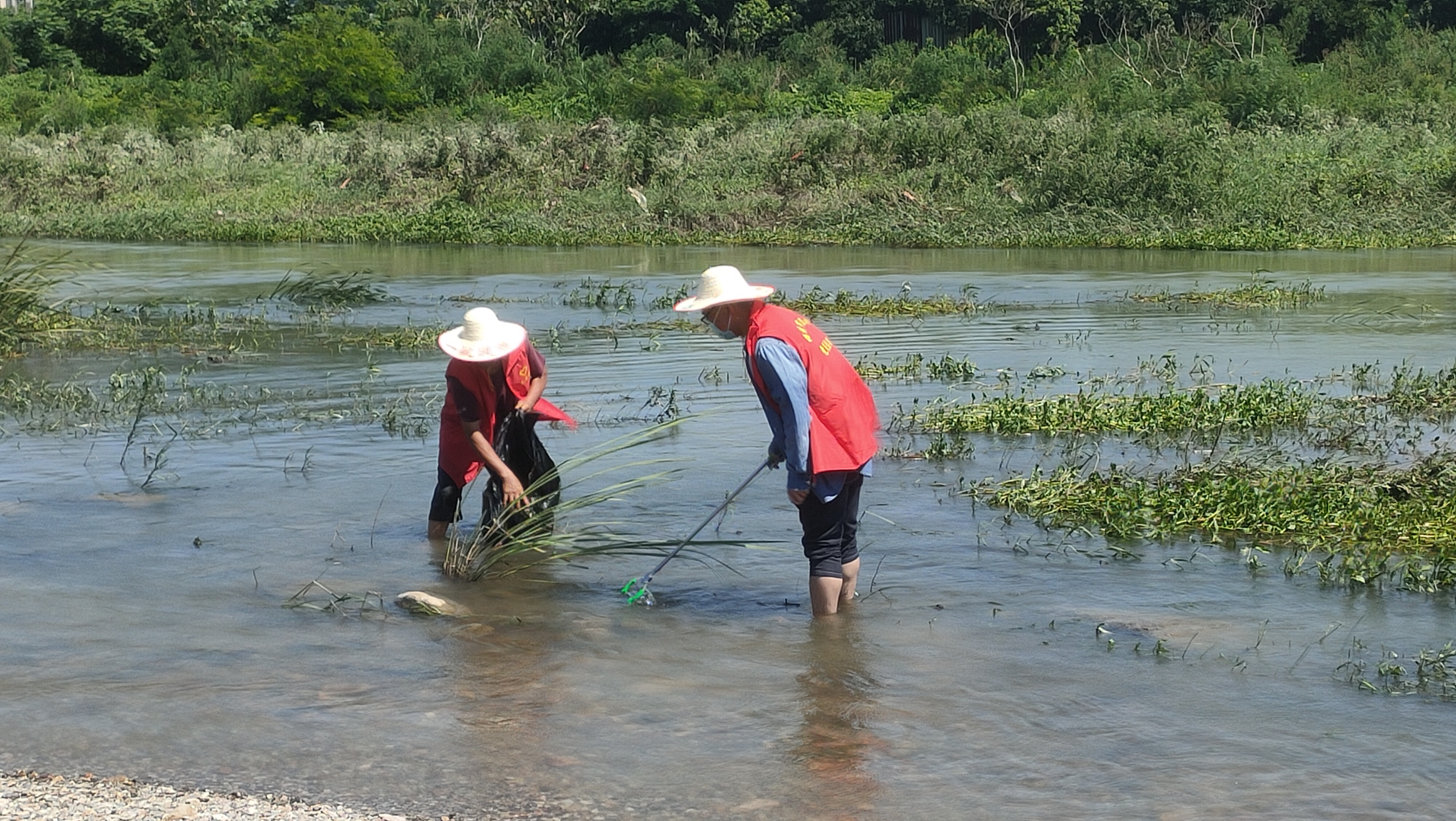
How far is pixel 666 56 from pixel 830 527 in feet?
147

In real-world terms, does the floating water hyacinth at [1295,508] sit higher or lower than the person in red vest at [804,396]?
lower

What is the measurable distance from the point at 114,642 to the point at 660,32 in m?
50.1

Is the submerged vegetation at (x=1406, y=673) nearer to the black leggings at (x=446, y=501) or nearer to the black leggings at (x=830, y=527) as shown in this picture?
the black leggings at (x=830, y=527)

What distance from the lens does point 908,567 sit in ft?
22.7

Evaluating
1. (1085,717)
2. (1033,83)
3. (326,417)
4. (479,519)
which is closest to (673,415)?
(326,417)

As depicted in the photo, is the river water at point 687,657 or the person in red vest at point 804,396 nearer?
the river water at point 687,657

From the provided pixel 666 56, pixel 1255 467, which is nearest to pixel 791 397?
pixel 1255 467

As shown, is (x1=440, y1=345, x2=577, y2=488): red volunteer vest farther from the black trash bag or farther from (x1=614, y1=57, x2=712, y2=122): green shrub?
(x1=614, y1=57, x2=712, y2=122): green shrub

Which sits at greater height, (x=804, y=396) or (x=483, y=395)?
(x=804, y=396)

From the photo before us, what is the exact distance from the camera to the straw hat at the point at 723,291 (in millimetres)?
5523

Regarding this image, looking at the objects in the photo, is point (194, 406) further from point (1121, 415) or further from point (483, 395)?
point (1121, 415)

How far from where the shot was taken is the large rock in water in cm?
631

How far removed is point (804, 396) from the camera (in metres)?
5.57

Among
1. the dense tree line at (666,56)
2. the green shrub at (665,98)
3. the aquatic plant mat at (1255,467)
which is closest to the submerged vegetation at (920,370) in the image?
the aquatic plant mat at (1255,467)
